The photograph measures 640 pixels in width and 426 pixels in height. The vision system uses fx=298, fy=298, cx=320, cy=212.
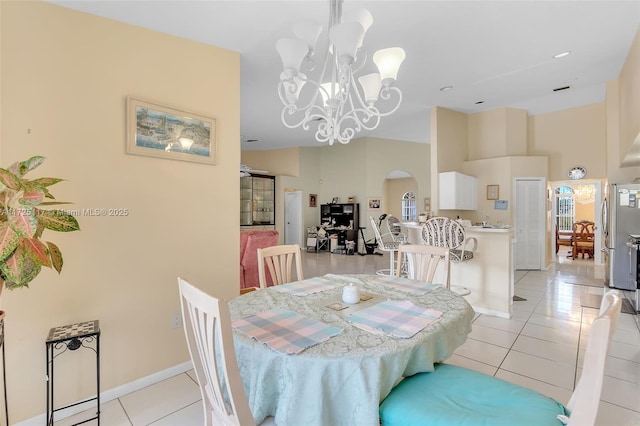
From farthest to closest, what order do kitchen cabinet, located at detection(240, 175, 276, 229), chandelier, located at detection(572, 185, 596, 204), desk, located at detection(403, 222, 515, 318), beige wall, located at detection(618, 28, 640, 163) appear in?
chandelier, located at detection(572, 185, 596, 204)
kitchen cabinet, located at detection(240, 175, 276, 229)
desk, located at detection(403, 222, 515, 318)
beige wall, located at detection(618, 28, 640, 163)

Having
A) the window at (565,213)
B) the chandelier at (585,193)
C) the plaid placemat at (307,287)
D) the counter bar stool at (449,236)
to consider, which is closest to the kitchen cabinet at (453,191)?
the counter bar stool at (449,236)

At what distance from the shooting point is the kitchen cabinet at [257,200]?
8.27 m

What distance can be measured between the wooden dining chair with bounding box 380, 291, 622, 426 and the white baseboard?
76.2 inches

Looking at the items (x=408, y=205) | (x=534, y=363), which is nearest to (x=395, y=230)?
(x=534, y=363)

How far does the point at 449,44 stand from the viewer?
10.1ft

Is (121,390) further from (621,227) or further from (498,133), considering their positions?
(498,133)

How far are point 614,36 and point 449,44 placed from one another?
173cm

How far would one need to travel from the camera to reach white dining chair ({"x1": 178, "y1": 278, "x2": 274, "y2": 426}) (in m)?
0.96

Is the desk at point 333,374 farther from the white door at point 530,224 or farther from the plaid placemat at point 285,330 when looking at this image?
the white door at point 530,224

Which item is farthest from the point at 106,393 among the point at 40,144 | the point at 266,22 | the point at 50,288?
the point at 266,22

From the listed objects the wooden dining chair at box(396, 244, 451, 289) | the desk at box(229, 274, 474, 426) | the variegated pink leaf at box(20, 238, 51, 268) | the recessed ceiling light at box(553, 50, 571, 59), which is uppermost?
the recessed ceiling light at box(553, 50, 571, 59)

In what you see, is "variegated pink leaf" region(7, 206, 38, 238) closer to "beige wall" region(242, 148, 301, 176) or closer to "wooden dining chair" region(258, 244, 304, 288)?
"wooden dining chair" region(258, 244, 304, 288)

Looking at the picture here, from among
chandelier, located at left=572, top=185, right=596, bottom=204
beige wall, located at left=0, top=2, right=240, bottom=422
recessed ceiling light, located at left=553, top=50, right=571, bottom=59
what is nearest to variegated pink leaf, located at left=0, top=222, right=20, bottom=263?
beige wall, located at left=0, top=2, right=240, bottom=422

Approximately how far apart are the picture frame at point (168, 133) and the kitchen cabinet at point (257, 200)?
18.6 feet
